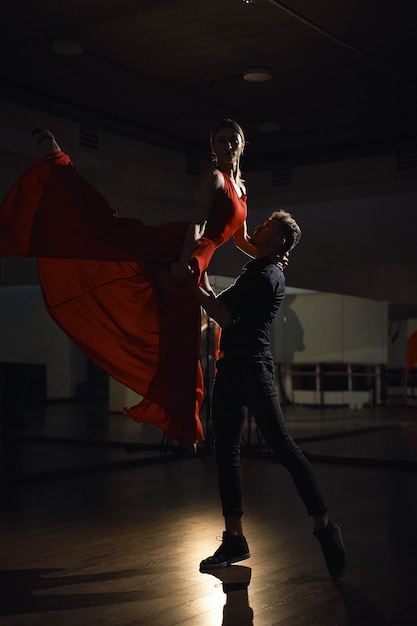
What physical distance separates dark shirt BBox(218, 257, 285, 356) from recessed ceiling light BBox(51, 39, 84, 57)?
275 cm

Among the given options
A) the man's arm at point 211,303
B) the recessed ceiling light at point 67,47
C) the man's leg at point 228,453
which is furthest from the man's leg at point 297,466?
the recessed ceiling light at point 67,47

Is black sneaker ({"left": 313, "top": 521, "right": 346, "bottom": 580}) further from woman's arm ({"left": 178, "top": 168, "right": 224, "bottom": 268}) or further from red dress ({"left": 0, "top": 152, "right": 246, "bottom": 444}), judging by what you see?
woman's arm ({"left": 178, "top": 168, "right": 224, "bottom": 268})

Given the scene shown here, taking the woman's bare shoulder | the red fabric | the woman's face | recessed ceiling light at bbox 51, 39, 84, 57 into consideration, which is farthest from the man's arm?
the red fabric

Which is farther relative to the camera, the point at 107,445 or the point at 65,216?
the point at 107,445

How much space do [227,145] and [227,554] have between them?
1.77m

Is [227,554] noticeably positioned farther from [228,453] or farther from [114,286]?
[114,286]

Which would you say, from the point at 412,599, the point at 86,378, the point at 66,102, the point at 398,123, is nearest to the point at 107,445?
the point at 86,378

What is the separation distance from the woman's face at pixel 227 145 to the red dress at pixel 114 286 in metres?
0.18

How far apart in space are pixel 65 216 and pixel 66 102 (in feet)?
10.9

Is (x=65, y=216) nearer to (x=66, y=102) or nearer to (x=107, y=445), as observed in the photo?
(x=66, y=102)

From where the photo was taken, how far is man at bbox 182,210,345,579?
3.71m

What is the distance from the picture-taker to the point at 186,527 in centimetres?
489

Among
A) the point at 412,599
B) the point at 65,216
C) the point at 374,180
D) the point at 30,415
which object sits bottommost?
the point at 412,599

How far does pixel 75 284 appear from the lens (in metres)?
4.22
